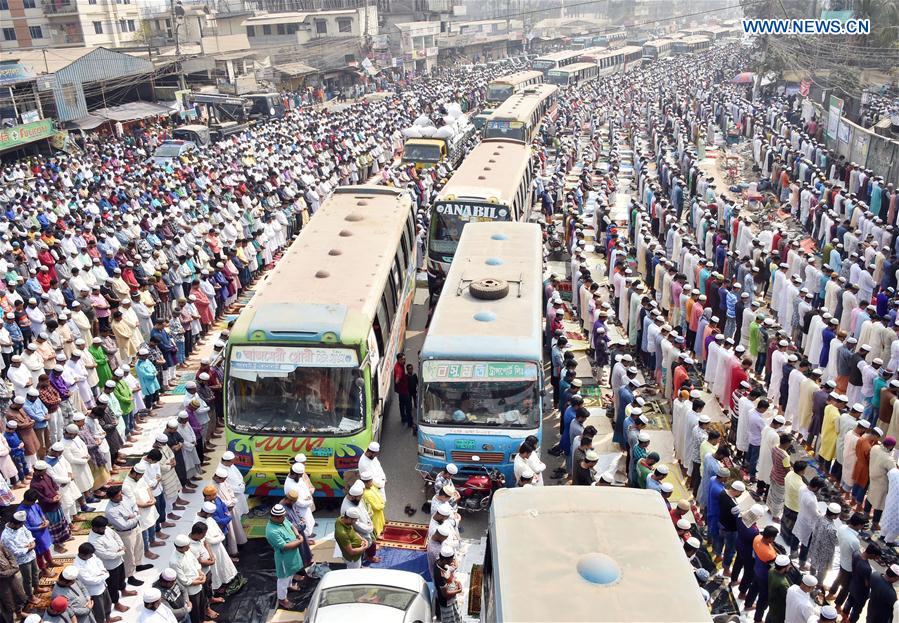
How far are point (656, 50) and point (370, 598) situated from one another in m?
78.9

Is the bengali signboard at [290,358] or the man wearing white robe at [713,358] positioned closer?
the bengali signboard at [290,358]

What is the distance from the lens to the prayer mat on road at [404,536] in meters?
9.88

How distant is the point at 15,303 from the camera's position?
1433cm

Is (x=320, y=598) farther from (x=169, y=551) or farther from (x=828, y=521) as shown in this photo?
(x=828, y=521)

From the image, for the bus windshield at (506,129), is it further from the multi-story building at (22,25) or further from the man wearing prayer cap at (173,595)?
the multi-story building at (22,25)

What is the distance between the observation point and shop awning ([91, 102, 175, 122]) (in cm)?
3569

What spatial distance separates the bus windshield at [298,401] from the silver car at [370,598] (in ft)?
8.44

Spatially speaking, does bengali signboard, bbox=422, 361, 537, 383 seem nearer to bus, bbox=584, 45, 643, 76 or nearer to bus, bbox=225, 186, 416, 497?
bus, bbox=225, 186, 416, 497

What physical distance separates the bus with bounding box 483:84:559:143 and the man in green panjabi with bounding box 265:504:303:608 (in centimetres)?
2134

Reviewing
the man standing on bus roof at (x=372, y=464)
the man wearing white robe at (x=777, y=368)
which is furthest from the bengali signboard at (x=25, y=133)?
the man wearing white robe at (x=777, y=368)

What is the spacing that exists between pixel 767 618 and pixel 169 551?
23.7ft

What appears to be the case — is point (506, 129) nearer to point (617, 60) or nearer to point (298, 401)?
point (298, 401)

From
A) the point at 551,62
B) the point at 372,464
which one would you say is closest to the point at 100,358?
the point at 372,464

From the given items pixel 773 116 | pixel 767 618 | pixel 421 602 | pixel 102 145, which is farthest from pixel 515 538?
pixel 773 116
